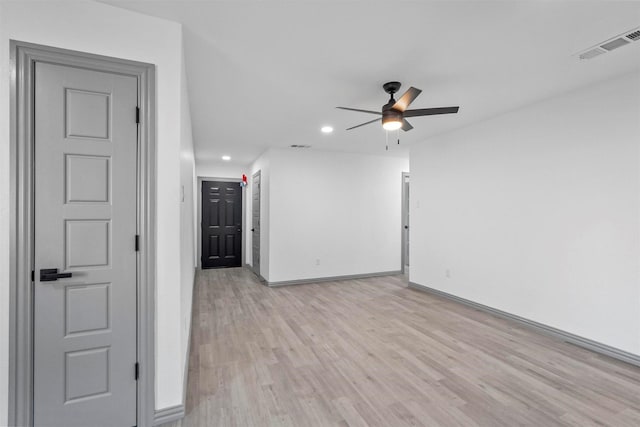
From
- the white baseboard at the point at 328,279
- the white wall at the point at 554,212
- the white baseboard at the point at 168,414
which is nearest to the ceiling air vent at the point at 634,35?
the white wall at the point at 554,212

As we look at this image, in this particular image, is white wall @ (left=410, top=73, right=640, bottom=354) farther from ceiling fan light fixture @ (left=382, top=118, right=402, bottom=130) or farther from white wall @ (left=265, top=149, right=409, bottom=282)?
ceiling fan light fixture @ (left=382, top=118, right=402, bottom=130)

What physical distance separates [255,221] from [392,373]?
4.82m

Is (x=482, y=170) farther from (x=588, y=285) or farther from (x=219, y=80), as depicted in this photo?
(x=219, y=80)

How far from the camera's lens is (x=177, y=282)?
1.95 meters

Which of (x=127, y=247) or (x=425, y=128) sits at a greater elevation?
(x=425, y=128)

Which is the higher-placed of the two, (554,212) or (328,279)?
(554,212)

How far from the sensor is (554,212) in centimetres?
332

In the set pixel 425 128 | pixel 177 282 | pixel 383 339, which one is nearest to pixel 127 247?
pixel 177 282

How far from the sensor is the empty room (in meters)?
1.69

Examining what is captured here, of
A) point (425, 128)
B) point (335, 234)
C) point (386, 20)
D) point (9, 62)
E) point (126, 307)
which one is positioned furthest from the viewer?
point (335, 234)

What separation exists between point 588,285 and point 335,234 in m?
3.89

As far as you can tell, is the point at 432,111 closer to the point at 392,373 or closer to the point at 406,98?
the point at 406,98

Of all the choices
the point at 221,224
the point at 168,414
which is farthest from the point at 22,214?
the point at 221,224

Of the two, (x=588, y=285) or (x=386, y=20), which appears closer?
(x=386, y=20)
